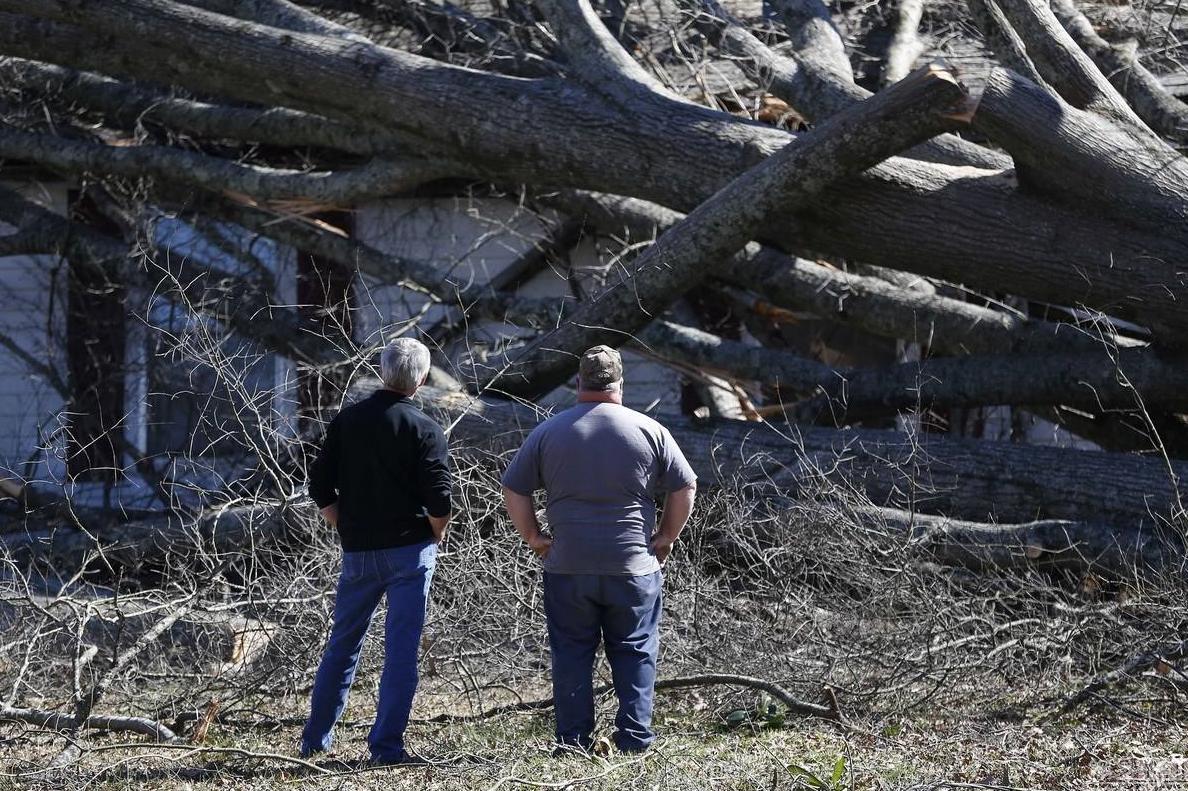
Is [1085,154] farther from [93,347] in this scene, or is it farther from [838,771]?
[93,347]

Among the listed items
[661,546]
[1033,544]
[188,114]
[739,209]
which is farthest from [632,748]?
[188,114]

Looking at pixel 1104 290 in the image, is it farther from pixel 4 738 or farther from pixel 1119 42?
pixel 4 738

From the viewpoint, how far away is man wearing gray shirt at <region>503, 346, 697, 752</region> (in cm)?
489

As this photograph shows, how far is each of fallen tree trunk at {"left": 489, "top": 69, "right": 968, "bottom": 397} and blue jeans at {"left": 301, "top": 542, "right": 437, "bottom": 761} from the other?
2.06 m

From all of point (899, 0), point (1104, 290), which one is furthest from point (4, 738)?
point (899, 0)

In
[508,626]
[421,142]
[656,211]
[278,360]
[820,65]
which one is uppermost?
[820,65]

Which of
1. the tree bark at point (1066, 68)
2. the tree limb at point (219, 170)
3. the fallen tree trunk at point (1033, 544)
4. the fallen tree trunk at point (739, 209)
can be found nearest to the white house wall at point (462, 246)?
the tree limb at point (219, 170)

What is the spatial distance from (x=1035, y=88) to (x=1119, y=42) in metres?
3.71

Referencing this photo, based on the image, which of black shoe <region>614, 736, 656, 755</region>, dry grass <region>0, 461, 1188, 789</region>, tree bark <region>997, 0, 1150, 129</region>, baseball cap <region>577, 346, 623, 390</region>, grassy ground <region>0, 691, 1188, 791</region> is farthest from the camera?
tree bark <region>997, 0, 1150, 129</region>

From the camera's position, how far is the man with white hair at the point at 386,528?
16.6ft

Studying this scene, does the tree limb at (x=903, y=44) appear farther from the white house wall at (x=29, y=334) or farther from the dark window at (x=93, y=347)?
the white house wall at (x=29, y=334)

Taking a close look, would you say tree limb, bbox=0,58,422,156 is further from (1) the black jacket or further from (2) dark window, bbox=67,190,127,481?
(1) the black jacket

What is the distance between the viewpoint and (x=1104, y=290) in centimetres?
662

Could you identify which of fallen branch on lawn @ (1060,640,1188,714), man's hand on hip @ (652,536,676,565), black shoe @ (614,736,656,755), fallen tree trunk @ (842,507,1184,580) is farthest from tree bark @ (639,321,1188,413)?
black shoe @ (614,736,656,755)
